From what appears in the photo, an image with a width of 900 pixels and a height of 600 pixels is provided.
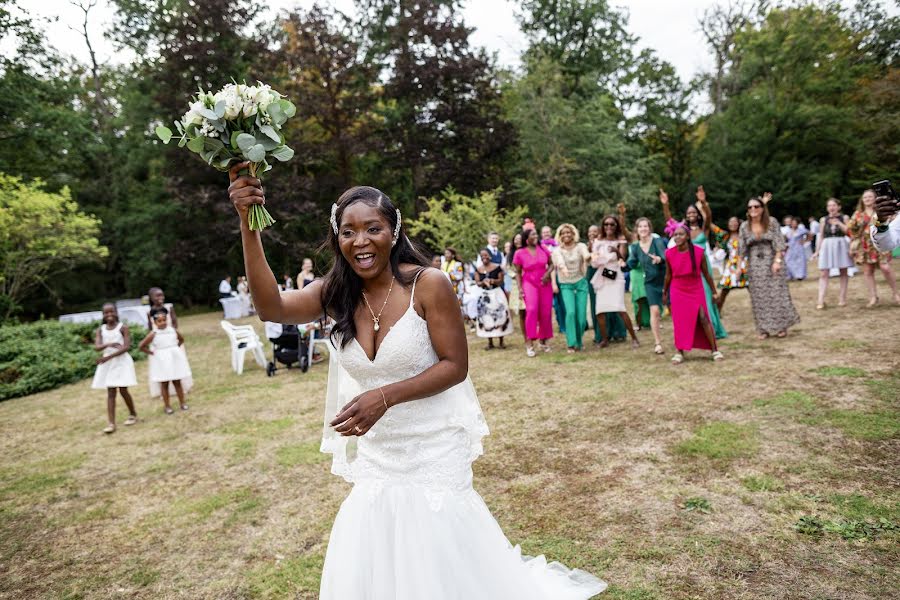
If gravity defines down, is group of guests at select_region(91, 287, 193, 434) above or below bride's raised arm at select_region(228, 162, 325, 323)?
below

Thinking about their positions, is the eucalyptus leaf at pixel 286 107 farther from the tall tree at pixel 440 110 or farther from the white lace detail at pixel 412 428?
the tall tree at pixel 440 110

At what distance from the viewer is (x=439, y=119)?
1078 inches

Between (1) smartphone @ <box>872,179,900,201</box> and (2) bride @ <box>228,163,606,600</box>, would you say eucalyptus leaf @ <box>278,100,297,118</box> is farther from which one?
(1) smartphone @ <box>872,179,900,201</box>

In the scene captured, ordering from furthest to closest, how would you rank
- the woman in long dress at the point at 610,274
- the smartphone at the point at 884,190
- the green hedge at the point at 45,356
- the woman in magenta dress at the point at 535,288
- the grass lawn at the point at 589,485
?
the green hedge at the point at 45,356
the woman in magenta dress at the point at 535,288
the woman in long dress at the point at 610,274
the smartphone at the point at 884,190
the grass lawn at the point at 589,485

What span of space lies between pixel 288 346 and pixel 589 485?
784 cm

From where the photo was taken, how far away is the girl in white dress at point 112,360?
25.3 feet

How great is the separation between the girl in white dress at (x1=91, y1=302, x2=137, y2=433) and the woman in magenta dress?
20.9 feet

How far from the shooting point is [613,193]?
26.8 metres

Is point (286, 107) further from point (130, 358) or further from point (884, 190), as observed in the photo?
point (130, 358)

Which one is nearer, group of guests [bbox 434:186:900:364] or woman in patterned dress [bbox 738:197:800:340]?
group of guests [bbox 434:186:900:364]

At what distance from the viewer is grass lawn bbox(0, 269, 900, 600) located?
3391 millimetres

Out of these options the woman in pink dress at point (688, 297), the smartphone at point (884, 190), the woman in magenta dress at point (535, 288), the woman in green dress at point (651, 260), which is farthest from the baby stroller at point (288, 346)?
the smartphone at point (884, 190)

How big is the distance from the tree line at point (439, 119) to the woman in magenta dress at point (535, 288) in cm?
1430

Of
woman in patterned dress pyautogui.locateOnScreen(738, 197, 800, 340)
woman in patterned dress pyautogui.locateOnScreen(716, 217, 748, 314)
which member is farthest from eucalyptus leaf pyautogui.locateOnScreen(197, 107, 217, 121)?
woman in patterned dress pyautogui.locateOnScreen(716, 217, 748, 314)
